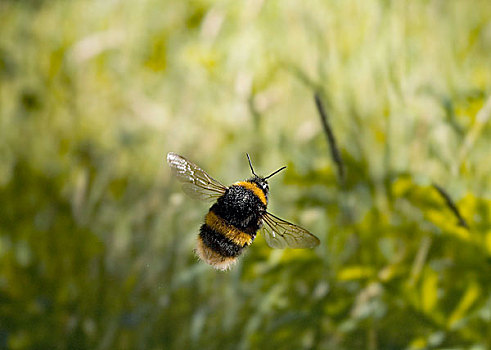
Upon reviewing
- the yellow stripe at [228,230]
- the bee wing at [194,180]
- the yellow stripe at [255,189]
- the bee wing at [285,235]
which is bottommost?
the bee wing at [285,235]

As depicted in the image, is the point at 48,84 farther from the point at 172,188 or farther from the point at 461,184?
the point at 461,184

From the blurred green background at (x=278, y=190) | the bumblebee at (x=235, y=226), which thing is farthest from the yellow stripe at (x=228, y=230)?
the blurred green background at (x=278, y=190)

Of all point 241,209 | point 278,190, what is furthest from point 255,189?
point 278,190

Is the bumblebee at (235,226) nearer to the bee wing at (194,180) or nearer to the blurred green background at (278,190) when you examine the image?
the bee wing at (194,180)

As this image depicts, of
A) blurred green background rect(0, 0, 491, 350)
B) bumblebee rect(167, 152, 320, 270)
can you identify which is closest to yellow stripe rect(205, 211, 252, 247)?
bumblebee rect(167, 152, 320, 270)

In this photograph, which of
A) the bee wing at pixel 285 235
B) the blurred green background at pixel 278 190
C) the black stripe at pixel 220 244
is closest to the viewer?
the bee wing at pixel 285 235

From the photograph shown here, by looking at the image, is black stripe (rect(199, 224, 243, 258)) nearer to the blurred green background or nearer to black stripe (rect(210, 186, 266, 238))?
black stripe (rect(210, 186, 266, 238))

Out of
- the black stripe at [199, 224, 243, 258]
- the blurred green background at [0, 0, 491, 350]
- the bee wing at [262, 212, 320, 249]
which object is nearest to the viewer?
the bee wing at [262, 212, 320, 249]

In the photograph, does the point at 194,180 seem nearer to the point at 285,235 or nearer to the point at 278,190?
the point at 285,235

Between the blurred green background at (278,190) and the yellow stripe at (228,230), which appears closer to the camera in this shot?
the yellow stripe at (228,230)
